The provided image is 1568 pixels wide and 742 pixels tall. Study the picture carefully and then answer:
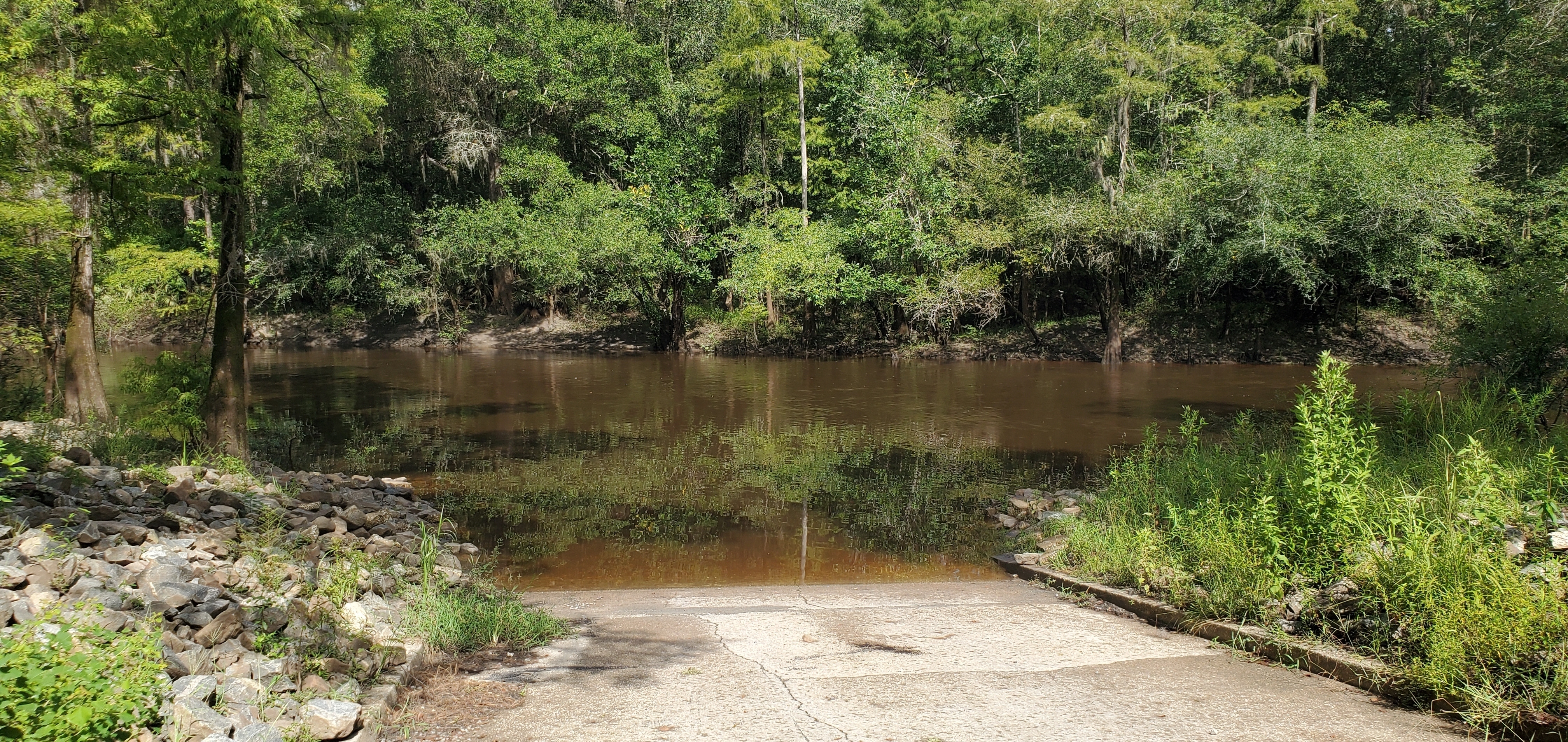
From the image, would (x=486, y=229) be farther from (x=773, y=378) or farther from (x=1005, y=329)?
(x=1005, y=329)

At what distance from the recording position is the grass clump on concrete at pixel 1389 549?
176 inches

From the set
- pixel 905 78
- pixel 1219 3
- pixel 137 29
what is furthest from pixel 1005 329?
pixel 137 29

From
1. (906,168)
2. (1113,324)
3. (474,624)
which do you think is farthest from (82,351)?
(1113,324)

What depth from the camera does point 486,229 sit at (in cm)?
3706

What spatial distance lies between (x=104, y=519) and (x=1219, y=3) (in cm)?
3660

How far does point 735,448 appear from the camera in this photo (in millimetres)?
16094

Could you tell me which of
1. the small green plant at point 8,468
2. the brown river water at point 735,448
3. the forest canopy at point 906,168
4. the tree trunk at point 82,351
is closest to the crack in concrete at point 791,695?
the brown river water at point 735,448

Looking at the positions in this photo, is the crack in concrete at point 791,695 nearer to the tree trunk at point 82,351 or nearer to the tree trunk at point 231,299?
the tree trunk at point 231,299

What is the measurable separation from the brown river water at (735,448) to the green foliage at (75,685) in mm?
4789

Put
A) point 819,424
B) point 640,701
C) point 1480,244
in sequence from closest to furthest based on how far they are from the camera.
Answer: point 640,701, point 819,424, point 1480,244

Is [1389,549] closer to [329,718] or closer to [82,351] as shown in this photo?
[329,718]

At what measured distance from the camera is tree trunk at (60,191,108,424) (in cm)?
1180

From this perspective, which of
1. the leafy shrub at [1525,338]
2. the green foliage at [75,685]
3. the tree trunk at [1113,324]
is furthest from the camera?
the tree trunk at [1113,324]

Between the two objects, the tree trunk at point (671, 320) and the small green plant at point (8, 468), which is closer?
the small green plant at point (8, 468)
